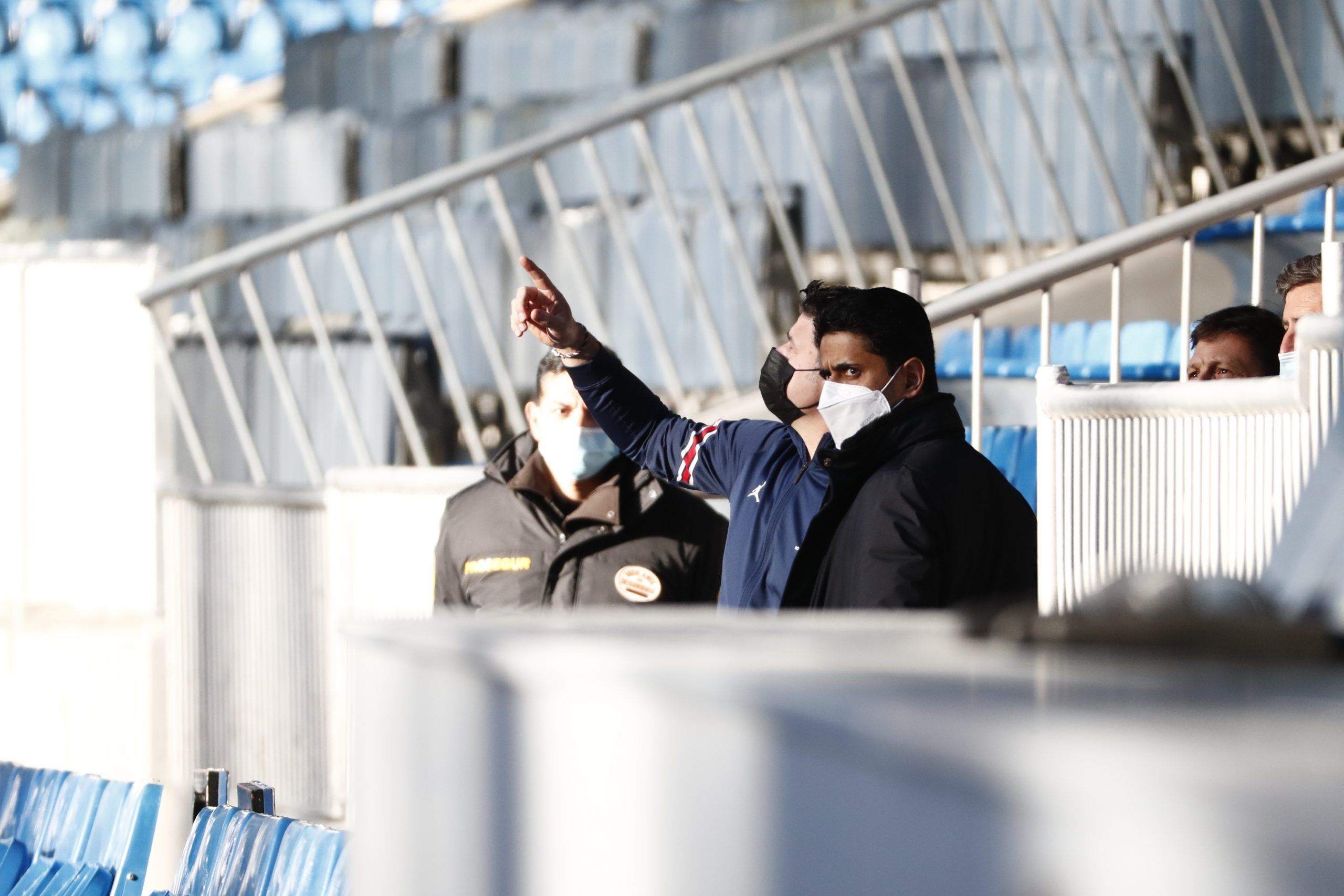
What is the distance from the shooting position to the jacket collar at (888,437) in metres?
2.37

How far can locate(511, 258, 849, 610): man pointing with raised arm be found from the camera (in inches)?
99.3

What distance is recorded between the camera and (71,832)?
330 centimetres

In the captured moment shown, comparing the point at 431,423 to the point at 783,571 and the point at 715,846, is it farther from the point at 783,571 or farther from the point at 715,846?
the point at 715,846

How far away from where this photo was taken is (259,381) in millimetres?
→ 6715

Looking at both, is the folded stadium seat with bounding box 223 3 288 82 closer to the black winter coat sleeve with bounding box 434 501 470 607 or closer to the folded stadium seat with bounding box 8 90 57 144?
the folded stadium seat with bounding box 8 90 57 144

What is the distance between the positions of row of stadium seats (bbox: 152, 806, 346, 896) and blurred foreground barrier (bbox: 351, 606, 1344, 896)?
1.46m

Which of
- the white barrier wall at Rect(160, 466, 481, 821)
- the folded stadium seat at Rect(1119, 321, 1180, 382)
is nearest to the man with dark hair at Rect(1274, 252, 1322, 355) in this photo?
the folded stadium seat at Rect(1119, 321, 1180, 382)

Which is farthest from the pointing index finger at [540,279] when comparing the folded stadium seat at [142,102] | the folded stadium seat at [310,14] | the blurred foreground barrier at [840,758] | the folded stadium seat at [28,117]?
the folded stadium seat at [28,117]

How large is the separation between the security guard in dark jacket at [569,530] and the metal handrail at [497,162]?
3.74 ft

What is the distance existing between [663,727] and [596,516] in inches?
79.7

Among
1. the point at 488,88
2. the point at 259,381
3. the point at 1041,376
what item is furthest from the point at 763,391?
the point at 488,88

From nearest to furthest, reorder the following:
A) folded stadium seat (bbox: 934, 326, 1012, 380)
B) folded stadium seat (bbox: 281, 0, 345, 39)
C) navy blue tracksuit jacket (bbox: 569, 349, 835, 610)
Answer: navy blue tracksuit jacket (bbox: 569, 349, 835, 610) < folded stadium seat (bbox: 934, 326, 1012, 380) < folded stadium seat (bbox: 281, 0, 345, 39)

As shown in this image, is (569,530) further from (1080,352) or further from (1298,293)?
(1080,352)

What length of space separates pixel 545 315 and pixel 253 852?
3.36ft
